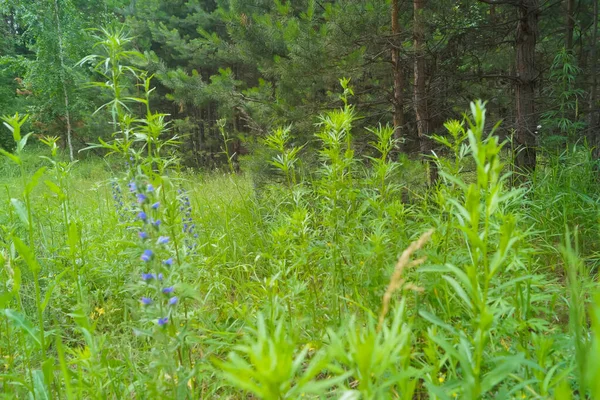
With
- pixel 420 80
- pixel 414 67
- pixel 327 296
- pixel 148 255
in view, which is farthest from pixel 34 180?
pixel 414 67

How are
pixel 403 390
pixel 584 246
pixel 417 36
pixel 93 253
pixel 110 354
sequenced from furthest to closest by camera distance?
1. pixel 417 36
2. pixel 93 253
3. pixel 584 246
4. pixel 110 354
5. pixel 403 390

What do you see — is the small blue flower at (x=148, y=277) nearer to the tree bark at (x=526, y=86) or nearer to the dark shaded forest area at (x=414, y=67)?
the dark shaded forest area at (x=414, y=67)

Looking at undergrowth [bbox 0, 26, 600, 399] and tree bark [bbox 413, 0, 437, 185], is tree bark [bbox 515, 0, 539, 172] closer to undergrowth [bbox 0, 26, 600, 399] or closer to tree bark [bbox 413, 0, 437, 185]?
undergrowth [bbox 0, 26, 600, 399]

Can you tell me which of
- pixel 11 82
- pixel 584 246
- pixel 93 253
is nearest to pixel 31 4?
pixel 11 82

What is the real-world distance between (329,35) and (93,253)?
377 centimetres

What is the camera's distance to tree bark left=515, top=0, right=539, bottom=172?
4.05 meters

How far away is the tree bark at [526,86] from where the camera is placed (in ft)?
13.3

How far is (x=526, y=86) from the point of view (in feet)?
13.7

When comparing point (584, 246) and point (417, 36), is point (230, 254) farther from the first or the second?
point (417, 36)

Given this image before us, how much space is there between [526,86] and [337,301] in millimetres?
3664

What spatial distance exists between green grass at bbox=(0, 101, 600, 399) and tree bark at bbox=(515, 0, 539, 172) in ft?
1.80

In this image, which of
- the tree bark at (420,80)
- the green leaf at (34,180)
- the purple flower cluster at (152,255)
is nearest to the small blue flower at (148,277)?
the purple flower cluster at (152,255)

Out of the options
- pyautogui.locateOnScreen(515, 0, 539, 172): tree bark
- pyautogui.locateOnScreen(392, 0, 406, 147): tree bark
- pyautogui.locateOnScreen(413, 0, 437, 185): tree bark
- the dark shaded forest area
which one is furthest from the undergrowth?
pyautogui.locateOnScreen(392, 0, 406, 147): tree bark

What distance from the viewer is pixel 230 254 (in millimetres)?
3197
